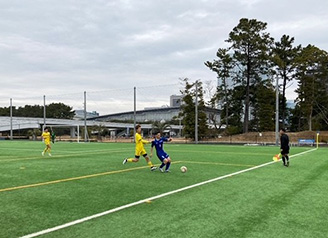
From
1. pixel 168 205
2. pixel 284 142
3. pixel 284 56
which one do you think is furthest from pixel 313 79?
pixel 168 205

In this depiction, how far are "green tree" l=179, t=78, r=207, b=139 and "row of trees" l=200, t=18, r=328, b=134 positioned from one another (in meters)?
5.68

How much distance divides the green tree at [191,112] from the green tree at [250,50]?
Result: 8.86 m

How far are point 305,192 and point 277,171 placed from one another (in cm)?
453

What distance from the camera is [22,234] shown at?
525cm

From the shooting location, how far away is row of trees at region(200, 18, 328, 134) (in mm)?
51250

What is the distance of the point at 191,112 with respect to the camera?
1976 inches

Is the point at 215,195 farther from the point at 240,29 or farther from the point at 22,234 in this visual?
the point at 240,29

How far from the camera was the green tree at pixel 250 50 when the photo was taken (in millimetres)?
54625

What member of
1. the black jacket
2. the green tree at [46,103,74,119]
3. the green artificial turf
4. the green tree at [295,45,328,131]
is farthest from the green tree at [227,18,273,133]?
the green tree at [46,103,74,119]

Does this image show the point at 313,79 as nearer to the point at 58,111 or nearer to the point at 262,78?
the point at 262,78

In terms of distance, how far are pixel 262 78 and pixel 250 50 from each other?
18.5ft

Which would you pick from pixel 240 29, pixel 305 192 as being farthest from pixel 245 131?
pixel 305 192

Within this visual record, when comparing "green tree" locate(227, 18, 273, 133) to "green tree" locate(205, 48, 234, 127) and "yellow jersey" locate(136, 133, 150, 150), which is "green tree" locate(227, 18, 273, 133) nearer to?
"green tree" locate(205, 48, 234, 127)

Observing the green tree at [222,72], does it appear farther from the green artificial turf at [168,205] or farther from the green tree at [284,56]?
the green artificial turf at [168,205]
